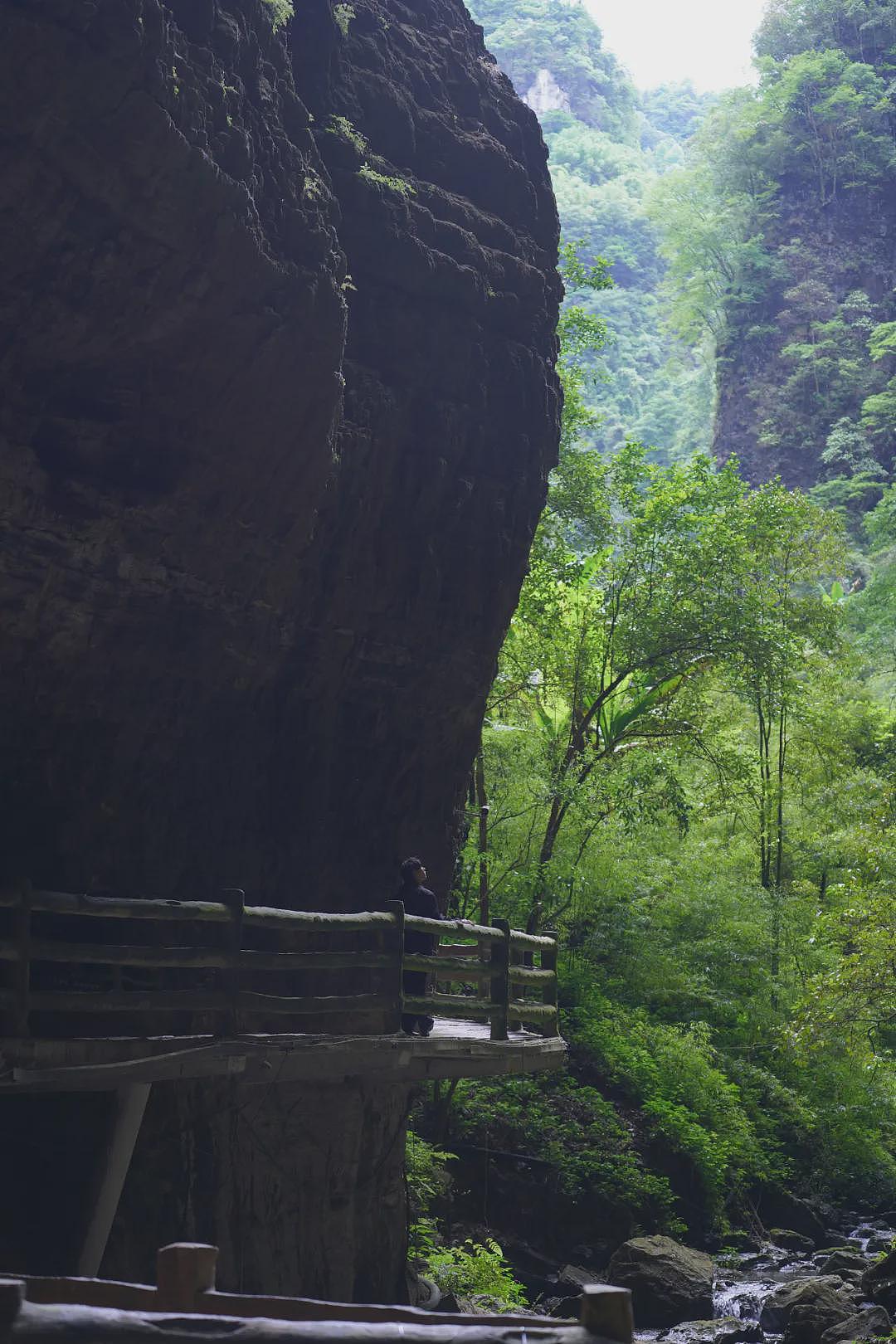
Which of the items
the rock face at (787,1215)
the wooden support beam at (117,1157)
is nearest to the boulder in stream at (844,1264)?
the rock face at (787,1215)

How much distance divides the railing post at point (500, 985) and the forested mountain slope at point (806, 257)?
4263 cm

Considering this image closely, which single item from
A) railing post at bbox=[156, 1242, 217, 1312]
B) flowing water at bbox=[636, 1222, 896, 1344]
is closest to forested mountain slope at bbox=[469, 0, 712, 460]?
flowing water at bbox=[636, 1222, 896, 1344]

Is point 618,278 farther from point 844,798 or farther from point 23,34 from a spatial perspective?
point 23,34

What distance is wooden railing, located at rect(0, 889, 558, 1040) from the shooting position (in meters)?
8.23

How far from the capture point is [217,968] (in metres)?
10.5

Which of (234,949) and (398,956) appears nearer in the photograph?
(234,949)

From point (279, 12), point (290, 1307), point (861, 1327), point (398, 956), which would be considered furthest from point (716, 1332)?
point (279, 12)

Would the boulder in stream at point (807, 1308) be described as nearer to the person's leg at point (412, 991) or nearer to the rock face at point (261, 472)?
the rock face at point (261, 472)

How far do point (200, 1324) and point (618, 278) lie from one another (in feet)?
297

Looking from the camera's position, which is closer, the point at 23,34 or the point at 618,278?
the point at 23,34

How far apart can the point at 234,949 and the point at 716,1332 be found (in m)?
10.9

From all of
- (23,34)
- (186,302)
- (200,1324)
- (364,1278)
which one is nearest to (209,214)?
(186,302)

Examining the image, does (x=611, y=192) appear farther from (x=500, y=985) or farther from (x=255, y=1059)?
(x=255, y=1059)

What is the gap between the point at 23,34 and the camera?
809 cm
